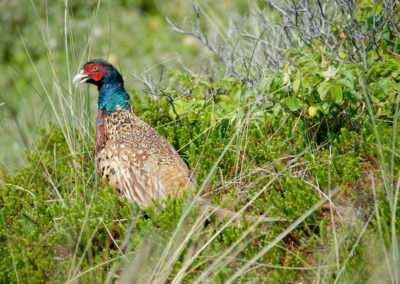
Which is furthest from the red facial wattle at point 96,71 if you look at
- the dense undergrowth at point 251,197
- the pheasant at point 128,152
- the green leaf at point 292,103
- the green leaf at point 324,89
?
the green leaf at point 324,89

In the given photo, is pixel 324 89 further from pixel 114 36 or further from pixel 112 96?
pixel 114 36

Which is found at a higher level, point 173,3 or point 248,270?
point 173,3

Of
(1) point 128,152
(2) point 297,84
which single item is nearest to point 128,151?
(1) point 128,152

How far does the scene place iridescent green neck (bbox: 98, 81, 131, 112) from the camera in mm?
4539

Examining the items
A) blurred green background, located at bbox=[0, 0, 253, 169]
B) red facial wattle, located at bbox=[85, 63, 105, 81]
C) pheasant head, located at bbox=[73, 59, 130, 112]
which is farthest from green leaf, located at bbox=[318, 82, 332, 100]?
blurred green background, located at bbox=[0, 0, 253, 169]

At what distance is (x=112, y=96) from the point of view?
4.55 metres

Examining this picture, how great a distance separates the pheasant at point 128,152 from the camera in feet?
12.9

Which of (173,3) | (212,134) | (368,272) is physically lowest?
(368,272)

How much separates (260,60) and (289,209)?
1.91 metres

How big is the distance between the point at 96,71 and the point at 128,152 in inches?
29.8

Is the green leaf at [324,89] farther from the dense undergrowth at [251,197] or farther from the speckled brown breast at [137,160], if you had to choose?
the speckled brown breast at [137,160]

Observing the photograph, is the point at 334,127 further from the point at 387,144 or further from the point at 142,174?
the point at 142,174

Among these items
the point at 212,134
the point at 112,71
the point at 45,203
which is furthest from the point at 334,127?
the point at 45,203

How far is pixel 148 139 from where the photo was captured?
14.0ft
